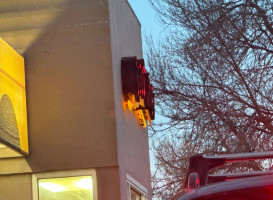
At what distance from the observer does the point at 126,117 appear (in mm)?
13180

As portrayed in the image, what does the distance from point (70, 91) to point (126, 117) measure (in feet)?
4.71

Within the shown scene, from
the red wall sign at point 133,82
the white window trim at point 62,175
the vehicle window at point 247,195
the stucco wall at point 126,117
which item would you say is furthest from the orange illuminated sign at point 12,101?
the vehicle window at point 247,195

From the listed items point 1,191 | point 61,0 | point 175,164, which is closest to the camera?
point 1,191

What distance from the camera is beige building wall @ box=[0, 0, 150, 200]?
11.9 meters

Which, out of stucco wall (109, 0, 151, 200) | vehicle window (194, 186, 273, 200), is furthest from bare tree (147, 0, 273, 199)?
vehicle window (194, 186, 273, 200)

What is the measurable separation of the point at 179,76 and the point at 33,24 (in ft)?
15.5

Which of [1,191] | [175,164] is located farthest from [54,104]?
[175,164]

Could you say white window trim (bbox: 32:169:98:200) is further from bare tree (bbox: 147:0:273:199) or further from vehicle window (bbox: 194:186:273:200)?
vehicle window (bbox: 194:186:273:200)

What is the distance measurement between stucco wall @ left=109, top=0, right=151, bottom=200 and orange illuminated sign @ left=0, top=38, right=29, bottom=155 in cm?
159

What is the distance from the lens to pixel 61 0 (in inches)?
497

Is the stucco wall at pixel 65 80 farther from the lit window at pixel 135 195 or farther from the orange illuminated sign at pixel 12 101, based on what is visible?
the lit window at pixel 135 195

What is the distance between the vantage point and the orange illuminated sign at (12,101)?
410 inches

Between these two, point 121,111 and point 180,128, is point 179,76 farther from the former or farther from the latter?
point 121,111

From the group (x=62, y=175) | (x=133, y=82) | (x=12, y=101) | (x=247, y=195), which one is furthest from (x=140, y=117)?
(x=247, y=195)
